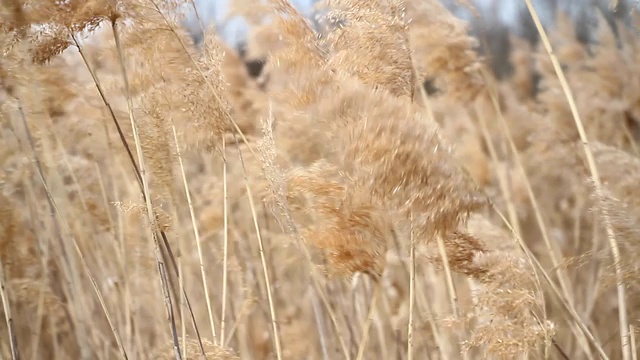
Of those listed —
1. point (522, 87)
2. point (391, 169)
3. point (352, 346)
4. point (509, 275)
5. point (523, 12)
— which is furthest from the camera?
point (523, 12)

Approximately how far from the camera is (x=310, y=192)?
3.67 ft

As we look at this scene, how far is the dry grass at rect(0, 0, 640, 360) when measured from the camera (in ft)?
3.38

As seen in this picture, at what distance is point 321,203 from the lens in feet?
3.57

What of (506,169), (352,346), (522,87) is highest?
(522,87)

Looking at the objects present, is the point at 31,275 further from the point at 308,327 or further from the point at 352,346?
the point at 352,346

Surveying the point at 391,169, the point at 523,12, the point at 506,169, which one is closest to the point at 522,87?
the point at 523,12

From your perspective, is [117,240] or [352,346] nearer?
[352,346]

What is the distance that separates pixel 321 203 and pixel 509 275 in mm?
379

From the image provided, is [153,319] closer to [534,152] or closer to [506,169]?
[506,169]

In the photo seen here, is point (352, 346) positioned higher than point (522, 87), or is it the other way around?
point (522, 87)

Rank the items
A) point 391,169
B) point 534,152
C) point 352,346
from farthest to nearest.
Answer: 1. point 534,152
2. point 352,346
3. point 391,169

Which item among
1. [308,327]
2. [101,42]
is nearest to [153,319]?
[308,327]

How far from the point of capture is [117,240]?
6.11 feet

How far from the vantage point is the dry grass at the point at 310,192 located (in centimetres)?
103
